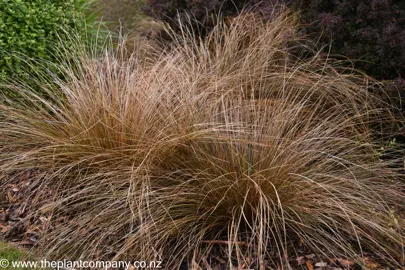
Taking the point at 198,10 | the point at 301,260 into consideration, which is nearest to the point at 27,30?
the point at 198,10

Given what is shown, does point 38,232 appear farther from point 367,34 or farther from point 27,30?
point 367,34

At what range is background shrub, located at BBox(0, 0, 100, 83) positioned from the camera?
15.9 feet

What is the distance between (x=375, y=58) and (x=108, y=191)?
2470 mm

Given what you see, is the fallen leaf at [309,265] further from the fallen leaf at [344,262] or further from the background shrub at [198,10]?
the background shrub at [198,10]

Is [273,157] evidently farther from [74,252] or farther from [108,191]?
[74,252]

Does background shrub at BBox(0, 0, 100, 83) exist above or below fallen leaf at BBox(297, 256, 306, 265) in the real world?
above

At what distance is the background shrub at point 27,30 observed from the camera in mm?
4836

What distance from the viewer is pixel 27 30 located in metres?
5.02

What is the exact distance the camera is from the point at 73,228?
11.6ft

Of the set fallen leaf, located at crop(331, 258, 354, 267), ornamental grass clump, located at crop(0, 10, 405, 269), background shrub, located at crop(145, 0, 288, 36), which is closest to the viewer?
fallen leaf, located at crop(331, 258, 354, 267)

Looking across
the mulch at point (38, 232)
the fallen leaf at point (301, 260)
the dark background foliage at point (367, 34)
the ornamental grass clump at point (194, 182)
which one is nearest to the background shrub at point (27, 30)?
the ornamental grass clump at point (194, 182)

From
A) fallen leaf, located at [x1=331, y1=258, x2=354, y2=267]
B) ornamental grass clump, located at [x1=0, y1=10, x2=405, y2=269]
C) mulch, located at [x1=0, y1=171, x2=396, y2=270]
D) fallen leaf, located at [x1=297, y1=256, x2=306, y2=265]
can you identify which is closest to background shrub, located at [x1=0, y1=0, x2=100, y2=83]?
ornamental grass clump, located at [x1=0, y1=10, x2=405, y2=269]

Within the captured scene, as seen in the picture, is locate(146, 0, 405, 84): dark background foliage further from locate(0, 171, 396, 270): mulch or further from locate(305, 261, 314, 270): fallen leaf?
locate(305, 261, 314, 270): fallen leaf

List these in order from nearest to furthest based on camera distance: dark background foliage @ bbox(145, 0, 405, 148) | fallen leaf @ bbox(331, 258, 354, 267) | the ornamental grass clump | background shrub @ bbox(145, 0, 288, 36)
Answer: fallen leaf @ bbox(331, 258, 354, 267) → the ornamental grass clump → dark background foliage @ bbox(145, 0, 405, 148) → background shrub @ bbox(145, 0, 288, 36)
